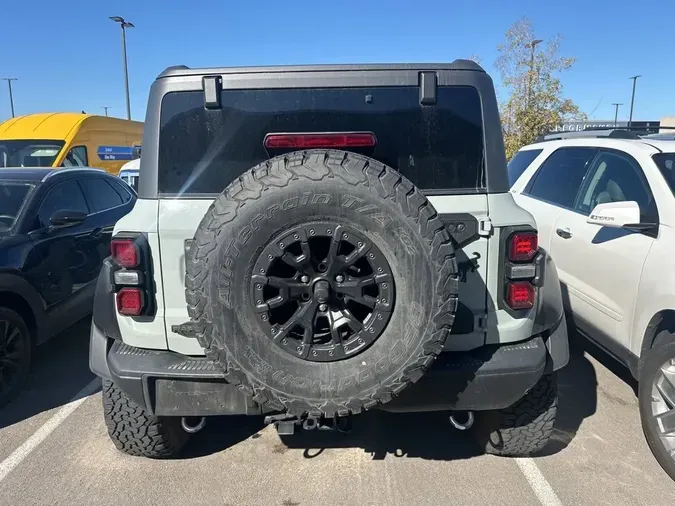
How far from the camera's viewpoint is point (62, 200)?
4.93 metres

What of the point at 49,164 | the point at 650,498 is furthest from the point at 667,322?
the point at 49,164

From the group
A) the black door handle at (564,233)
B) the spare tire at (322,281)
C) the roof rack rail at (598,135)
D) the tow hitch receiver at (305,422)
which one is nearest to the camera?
the spare tire at (322,281)

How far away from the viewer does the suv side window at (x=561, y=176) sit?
4527mm

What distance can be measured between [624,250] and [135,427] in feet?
10.6

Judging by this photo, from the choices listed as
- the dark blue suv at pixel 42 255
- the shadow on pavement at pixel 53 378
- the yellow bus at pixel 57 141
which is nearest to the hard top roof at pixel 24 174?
the dark blue suv at pixel 42 255

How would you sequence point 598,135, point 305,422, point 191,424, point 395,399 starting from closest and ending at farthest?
point 305,422
point 395,399
point 191,424
point 598,135

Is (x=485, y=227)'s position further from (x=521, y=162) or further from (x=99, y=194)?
(x=99, y=194)

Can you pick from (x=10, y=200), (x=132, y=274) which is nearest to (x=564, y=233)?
(x=132, y=274)

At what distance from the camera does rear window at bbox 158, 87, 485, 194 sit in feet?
8.27

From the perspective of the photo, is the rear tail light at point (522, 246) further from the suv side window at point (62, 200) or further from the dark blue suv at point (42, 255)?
the suv side window at point (62, 200)

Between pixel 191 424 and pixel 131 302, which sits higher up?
pixel 131 302

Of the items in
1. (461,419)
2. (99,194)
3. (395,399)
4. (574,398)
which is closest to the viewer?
(395,399)

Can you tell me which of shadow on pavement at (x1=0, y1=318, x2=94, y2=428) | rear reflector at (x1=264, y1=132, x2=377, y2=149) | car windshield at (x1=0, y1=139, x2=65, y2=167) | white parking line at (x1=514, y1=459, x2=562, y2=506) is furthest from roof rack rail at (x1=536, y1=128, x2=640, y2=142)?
car windshield at (x1=0, y1=139, x2=65, y2=167)

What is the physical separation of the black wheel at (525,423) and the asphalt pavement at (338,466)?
0.11 metres
